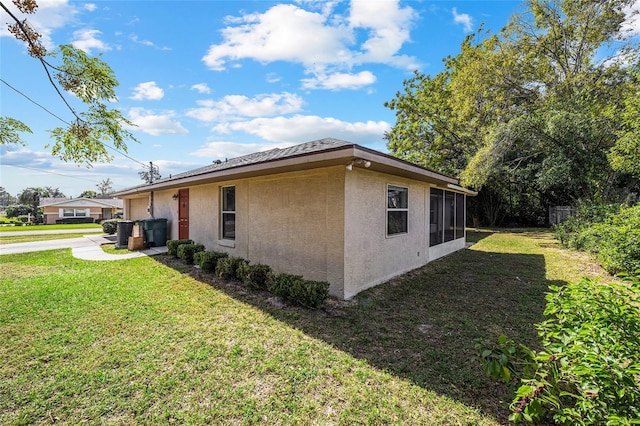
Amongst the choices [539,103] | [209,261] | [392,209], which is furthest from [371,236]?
[539,103]

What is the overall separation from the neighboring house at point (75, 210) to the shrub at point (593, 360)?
41.9 m

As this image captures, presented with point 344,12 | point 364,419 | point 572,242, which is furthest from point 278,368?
point 572,242

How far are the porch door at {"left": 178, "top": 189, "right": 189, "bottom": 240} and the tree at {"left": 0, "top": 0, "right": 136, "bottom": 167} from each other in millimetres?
4180

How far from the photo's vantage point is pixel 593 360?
1769mm

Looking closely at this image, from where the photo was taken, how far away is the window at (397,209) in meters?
6.54

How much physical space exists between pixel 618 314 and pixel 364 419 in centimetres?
210

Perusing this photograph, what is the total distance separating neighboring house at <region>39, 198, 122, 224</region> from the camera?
36.3 metres

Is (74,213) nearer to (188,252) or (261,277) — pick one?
(188,252)

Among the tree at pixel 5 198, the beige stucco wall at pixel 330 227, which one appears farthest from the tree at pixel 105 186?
the beige stucco wall at pixel 330 227

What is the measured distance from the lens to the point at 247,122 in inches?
582

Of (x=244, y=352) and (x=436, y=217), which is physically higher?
(x=436, y=217)

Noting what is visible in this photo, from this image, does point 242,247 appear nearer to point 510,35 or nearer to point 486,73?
point 486,73

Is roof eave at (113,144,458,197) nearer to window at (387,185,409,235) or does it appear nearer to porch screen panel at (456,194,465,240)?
window at (387,185,409,235)

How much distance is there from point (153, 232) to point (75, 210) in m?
37.5
